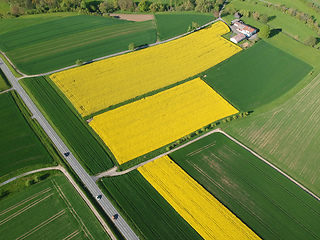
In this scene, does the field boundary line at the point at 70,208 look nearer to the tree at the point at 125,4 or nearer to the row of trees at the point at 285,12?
the tree at the point at 125,4

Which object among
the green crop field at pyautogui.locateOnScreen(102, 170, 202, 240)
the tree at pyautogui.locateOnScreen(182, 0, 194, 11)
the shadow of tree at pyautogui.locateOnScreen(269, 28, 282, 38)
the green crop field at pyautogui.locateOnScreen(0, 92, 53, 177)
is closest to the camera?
the green crop field at pyautogui.locateOnScreen(102, 170, 202, 240)

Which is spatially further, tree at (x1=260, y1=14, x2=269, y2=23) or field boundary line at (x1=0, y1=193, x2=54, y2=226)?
tree at (x1=260, y1=14, x2=269, y2=23)

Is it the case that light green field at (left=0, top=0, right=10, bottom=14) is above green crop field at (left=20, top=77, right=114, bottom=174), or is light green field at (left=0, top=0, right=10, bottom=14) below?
above

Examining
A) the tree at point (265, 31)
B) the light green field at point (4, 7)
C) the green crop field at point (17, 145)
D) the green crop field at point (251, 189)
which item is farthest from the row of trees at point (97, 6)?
the green crop field at point (251, 189)

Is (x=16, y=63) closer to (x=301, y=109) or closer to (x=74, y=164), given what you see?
(x=74, y=164)

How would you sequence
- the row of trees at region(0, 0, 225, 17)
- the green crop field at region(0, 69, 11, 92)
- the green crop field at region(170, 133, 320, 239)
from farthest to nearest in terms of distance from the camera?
the row of trees at region(0, 0, 225, 17) < the green crop field at region(0, 69, 11, 92) < the green crop field at region(170, 133, 320, 239)

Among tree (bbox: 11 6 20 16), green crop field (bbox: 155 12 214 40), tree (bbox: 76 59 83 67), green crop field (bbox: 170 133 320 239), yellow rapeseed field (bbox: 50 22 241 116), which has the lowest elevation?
green crop field (bbox: 170 133 320 239)

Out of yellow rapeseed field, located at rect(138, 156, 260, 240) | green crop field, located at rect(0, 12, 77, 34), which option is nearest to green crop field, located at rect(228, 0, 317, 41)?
green crop field, located at rect(0, 12, 77, 34)

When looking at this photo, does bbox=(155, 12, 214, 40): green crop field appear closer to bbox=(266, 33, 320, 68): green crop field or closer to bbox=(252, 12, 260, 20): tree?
bbox=(252, 12, 260, 20): tree
